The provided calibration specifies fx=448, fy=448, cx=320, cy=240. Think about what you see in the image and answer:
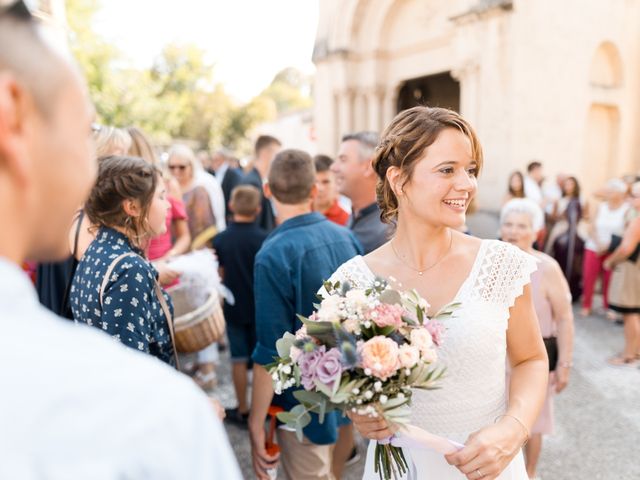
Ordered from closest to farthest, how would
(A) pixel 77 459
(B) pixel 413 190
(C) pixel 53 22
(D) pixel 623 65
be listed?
(A) pixel 77 459, (B) pixel 413 190, (C) pixel 53 22, (D) pixel 623 65

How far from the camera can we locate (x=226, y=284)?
462 centimetres

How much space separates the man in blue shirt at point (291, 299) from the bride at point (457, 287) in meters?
0.54

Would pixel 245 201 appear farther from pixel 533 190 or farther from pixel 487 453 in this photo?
pixel 533 190

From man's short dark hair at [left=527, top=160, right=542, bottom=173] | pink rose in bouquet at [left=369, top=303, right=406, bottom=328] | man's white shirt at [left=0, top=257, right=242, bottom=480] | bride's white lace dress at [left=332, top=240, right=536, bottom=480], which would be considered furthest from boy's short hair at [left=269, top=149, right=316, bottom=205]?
man's short dark hair at [left=527, top=160, right=542, bottom=173]

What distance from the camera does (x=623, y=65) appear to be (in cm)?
1130

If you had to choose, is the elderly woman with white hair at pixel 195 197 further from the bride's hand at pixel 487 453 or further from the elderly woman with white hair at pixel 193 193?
the bride's hand at pixel 487 453

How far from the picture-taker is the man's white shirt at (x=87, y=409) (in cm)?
56

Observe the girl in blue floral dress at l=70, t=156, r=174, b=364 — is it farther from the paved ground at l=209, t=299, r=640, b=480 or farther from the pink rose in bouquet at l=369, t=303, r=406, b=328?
the paved ground at l=209, t=299, r=640, b=480

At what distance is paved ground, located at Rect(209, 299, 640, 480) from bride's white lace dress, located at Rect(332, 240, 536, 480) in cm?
203

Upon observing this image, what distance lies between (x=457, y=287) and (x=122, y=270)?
57.2 inches

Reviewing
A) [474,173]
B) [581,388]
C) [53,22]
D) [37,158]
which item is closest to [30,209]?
[37,158]

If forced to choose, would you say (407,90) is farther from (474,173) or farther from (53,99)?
(53,99)

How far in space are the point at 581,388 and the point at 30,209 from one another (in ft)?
18.2

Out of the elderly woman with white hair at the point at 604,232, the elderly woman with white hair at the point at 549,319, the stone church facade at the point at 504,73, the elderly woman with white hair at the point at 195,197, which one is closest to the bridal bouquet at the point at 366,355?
the elderly woman with white hair at the point at 549,319
